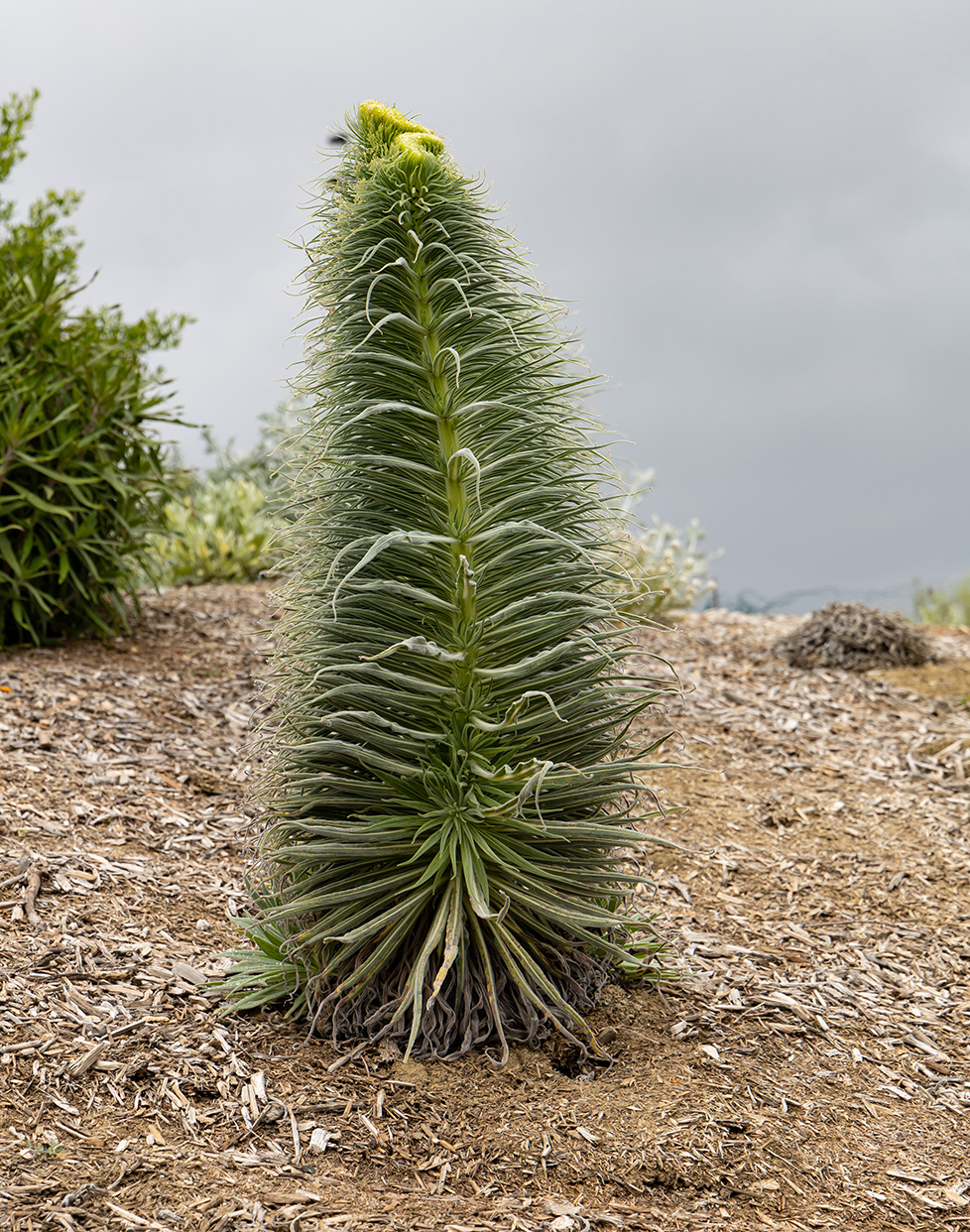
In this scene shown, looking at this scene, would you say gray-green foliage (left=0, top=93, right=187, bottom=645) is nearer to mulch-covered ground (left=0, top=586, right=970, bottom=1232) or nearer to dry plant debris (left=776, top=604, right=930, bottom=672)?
mulch-covered ground (left=0, top=586, right=970, bottom=1232)

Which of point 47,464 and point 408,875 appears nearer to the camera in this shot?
point 408,875

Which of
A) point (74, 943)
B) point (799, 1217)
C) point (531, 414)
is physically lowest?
point (799, 1217)

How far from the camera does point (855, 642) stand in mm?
8227

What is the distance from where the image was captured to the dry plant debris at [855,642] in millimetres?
8180

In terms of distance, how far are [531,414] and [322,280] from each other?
767mm

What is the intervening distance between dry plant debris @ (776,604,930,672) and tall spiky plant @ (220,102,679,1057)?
216 inches

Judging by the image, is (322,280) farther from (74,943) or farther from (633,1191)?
(633,1191)

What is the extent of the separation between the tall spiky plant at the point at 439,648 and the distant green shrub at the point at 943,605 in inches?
446

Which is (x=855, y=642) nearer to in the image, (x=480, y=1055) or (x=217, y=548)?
(x=480, y=1055)

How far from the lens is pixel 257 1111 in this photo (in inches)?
111

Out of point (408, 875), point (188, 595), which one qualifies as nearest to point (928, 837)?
point (408, 875)

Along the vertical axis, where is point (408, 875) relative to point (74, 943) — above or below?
above

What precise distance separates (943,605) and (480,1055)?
12501 mm

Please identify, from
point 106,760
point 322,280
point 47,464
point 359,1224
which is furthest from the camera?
point 47,464
